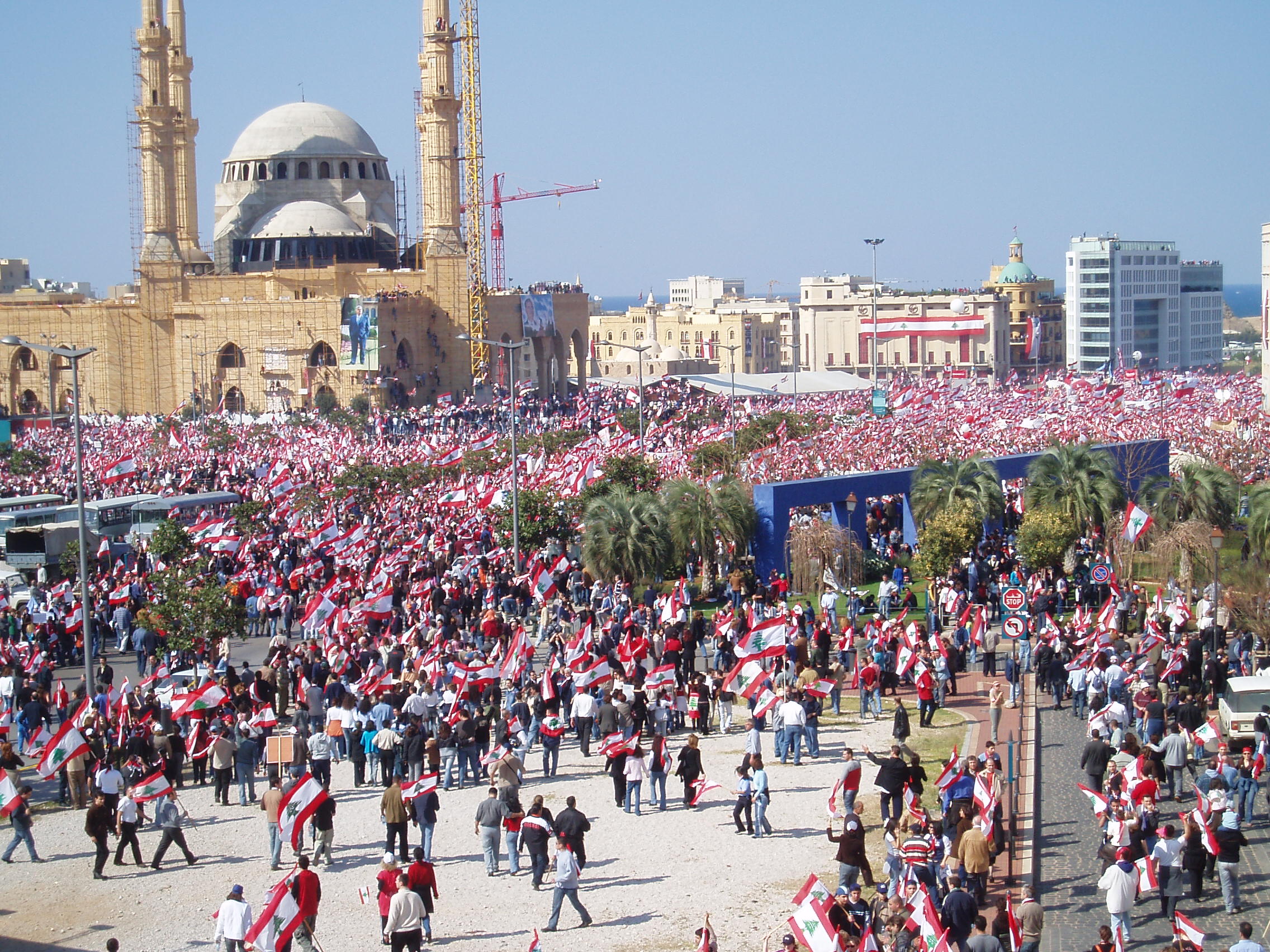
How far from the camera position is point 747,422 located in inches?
1970

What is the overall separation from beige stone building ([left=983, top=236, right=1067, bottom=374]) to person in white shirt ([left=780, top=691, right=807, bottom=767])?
112 meters

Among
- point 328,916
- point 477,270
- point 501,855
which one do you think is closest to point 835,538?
point 501,855

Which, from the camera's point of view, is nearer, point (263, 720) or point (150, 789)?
point (150, 789)

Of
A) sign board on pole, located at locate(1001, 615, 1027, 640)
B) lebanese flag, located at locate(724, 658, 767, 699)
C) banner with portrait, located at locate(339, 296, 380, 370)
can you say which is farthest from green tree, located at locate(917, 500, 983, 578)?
banner with portrait, located at locate(339, 296, 380, 370)

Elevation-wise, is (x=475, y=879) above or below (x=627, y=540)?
below

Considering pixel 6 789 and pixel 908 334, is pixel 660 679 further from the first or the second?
pixel 908 334

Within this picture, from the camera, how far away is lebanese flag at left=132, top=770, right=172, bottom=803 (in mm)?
15734

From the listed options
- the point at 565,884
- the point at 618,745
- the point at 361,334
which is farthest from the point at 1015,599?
the point at 361,334

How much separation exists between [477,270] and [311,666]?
2480 inches

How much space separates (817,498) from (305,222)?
5964cm

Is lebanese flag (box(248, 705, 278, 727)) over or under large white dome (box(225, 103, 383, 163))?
under

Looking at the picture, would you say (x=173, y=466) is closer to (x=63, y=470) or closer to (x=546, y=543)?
(x=63, y=470)

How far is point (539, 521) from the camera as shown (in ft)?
102

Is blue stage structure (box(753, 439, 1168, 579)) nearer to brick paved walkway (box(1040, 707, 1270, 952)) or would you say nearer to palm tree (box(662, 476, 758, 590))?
palm tree (box(662, 476, 758, 590))
